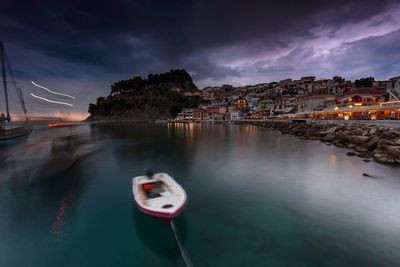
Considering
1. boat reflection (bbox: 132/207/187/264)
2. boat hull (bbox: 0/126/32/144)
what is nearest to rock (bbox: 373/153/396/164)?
boat reflection (bbox: 132/207/187/264)

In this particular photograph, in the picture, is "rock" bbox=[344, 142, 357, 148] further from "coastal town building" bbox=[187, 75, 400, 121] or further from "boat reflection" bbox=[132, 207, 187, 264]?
"boat reflection" bbox=[132, 207, 187, 264]

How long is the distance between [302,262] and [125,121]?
169 metres

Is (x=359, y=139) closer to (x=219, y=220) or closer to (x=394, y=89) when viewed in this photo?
(x=219, y=220)

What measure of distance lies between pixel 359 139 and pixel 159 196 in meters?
28.6

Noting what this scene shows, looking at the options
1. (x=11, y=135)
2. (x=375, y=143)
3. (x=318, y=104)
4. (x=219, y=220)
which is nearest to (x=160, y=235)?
(x=219, y=220)

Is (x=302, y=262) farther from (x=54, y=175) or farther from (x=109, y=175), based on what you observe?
(x=54, y=175)

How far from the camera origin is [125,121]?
162375mm

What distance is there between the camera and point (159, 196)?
9.55 metres

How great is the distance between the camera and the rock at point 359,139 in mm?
25278

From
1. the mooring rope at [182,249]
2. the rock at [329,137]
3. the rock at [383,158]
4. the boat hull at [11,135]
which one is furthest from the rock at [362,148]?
the boat hull at [11,135]

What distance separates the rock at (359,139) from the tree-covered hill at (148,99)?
132034 mm

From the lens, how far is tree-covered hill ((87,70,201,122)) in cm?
15588

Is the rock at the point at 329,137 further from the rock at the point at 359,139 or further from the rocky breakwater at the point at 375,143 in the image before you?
the rock at the point at 359,139

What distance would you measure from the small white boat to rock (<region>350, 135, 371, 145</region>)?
26964mm
